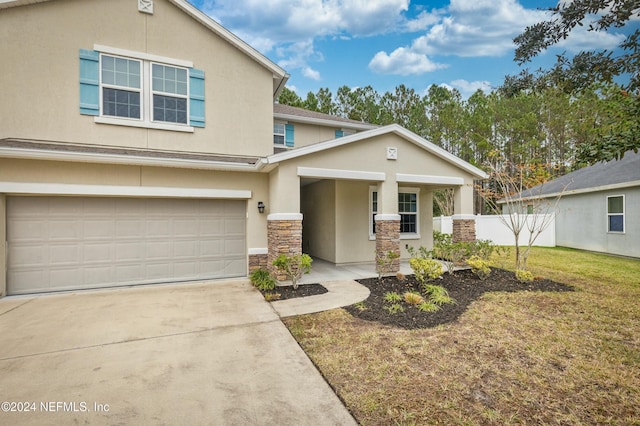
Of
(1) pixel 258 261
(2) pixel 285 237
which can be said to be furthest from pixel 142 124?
(2) pixel 285 237

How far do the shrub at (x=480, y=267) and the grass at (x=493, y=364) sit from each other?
1.79 m

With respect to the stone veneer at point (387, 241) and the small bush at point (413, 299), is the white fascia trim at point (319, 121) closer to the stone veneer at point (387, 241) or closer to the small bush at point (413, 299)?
the stone veneer at point (387, 241)

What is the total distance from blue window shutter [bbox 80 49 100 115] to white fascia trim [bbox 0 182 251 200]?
2086 millimetres

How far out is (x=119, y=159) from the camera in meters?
7.04

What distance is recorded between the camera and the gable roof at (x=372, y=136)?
24.5 feet

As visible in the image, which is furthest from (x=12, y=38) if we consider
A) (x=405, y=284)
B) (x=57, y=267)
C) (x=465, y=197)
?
(x=465, y=197)

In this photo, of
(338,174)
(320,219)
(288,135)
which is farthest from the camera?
(288,135)

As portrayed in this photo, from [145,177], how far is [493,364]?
8.10 m

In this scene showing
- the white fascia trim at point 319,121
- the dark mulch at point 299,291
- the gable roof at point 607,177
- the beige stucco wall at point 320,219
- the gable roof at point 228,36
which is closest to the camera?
the dark mulch at point 299,291

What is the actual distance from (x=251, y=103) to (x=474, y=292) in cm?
816

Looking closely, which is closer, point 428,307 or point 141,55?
point 428,307

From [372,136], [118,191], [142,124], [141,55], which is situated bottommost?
[118,191]

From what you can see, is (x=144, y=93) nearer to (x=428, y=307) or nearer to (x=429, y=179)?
(x=429, y=179)

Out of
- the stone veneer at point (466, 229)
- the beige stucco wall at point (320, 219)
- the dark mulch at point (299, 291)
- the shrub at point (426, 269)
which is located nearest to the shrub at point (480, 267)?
the stone veneer at point (466, 229)
